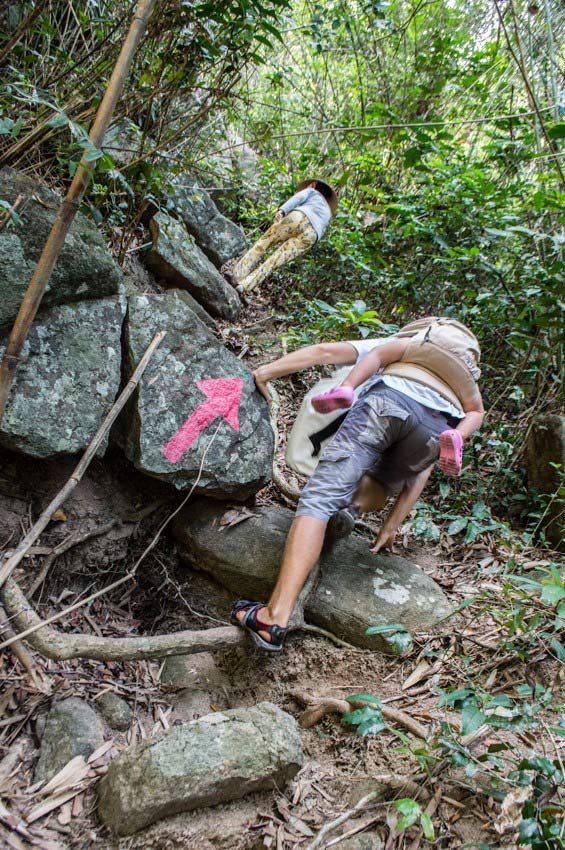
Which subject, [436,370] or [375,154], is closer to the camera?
[436,370]

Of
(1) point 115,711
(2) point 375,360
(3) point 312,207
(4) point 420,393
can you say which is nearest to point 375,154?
(3) point 312,207

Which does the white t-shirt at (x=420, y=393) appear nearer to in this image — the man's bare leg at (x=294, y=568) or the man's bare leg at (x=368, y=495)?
the man's bare leg at (x=368, y=495)

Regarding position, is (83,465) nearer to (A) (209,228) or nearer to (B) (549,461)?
(B) (549,461)

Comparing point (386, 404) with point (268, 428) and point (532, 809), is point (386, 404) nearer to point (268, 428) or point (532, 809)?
point (268, 428)

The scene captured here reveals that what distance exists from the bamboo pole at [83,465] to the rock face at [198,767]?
915mm

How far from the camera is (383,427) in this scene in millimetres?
2918

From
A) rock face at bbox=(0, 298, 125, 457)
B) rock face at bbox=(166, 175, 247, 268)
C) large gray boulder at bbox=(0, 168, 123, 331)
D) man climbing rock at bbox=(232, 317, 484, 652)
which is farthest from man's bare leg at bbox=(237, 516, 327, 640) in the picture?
rock face at bbox=(166, 175, 247, 268)

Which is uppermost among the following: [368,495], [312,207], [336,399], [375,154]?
[375,154]

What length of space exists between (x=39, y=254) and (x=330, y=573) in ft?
7.83

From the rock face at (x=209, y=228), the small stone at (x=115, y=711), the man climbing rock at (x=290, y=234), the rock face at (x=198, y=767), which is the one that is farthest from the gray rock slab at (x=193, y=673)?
the rock face at (x=209, y=228)

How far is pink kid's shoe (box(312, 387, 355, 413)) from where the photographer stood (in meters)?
2.93

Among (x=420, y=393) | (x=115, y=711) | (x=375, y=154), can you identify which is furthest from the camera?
(x=375, y=154)

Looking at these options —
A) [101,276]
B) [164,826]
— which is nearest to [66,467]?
[101,276]

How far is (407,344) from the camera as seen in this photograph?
315 cm
